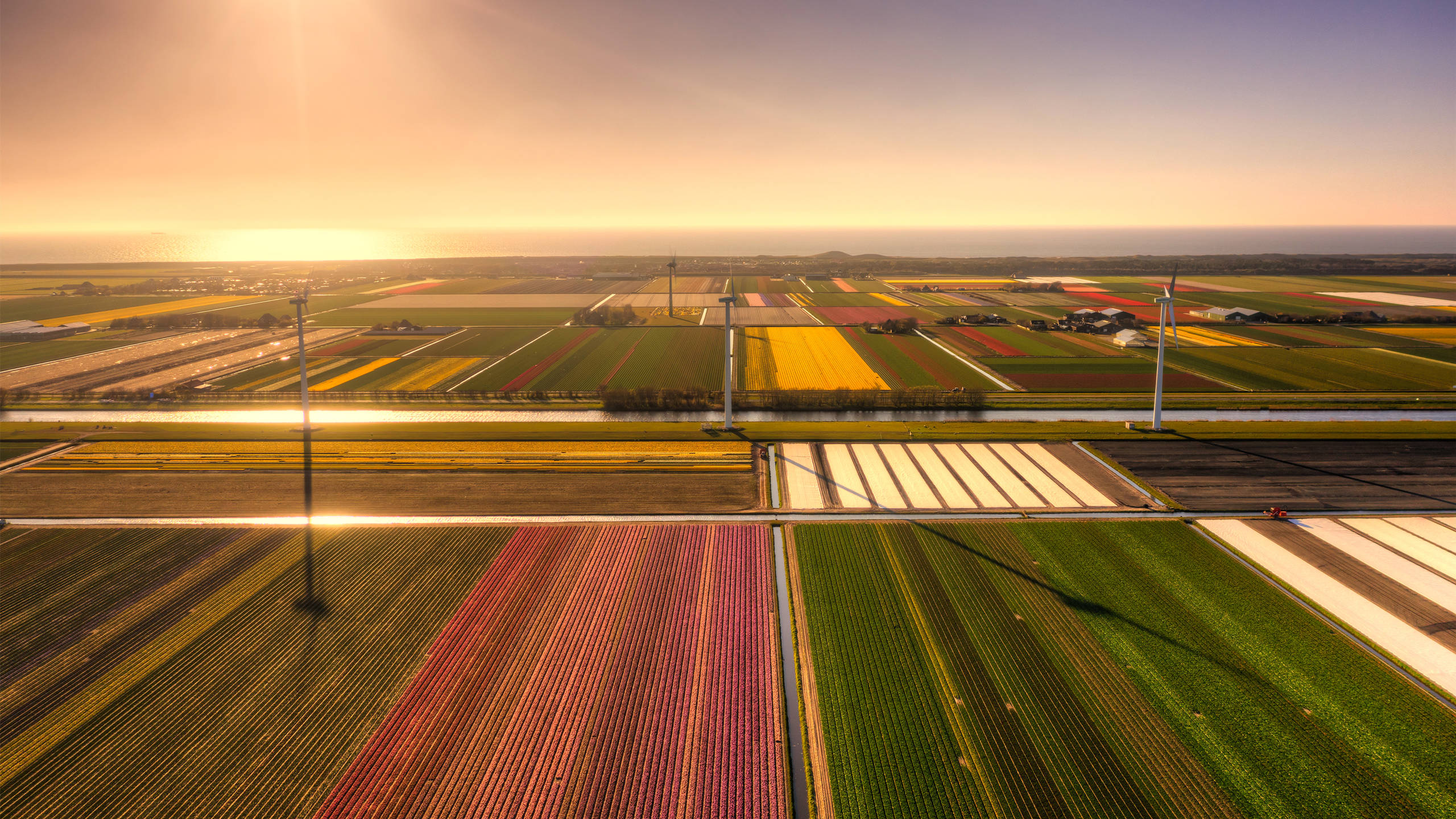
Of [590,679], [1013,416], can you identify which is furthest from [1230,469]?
[590,679]

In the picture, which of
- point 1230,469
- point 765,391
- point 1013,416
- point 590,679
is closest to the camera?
point 590,679

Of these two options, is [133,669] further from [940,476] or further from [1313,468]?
[1313,468]

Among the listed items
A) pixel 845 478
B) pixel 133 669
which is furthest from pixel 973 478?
pixel 133 669

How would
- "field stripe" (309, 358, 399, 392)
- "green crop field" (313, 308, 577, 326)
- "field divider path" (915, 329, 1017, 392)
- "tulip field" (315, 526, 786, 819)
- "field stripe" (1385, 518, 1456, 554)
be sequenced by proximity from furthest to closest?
"green crop field" (313, 308, 577, 326) → "field stripe" (309, 358, 399, 392) → "field divider path" (915, 329, 1017, 392) → "field stripe" (1385, 518, 1456, 554) → "tulip field" (315, 526, 786, 819)

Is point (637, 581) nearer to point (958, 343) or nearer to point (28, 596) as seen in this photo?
point (28, 596)

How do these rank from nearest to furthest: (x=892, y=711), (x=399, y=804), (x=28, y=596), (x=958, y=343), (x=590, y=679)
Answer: (x=399, y=804) → (x=892, y=711) → (x=590, y=679) → (x=28, y=596) → (x=958, y=343)

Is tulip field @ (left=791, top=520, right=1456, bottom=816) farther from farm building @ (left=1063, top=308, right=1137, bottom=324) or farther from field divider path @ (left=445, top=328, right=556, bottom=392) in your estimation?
farm building @ (left=1063, top=308, right=1137, bottom=324)

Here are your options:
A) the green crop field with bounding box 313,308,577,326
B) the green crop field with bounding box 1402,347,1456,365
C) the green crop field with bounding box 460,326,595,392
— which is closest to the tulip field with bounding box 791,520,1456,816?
the green crop field with bounding box 460,326,595,392
